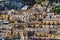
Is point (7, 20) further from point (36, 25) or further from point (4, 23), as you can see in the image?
point (36, 25)

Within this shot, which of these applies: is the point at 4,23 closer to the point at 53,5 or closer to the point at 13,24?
the point at 13,24

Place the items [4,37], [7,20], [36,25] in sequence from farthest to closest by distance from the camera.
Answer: [7,20] < [36,25] < [4,37]

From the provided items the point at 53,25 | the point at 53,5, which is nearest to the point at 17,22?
the point at 53,25

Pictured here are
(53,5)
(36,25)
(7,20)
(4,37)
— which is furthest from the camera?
(53,5)

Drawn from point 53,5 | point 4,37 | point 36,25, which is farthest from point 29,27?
point 53,5

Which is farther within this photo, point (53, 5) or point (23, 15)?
point (53, 5)

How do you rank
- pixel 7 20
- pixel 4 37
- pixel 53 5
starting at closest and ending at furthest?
1. pixel 4 37
2. pixel 7 20
3. pixel 53 5
